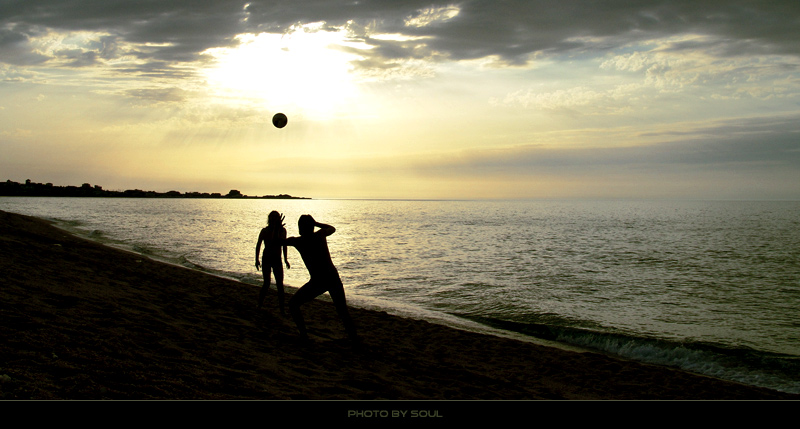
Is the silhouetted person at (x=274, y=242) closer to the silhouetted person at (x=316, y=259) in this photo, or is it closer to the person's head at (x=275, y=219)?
the person's head at (x=275, y=219)

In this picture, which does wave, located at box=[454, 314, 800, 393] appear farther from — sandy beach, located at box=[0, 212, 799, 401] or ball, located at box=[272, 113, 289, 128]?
ball, located at box=[272, 113, 289, 128]

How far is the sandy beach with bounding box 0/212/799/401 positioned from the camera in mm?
4734

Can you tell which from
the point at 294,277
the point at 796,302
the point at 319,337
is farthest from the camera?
the point at 294,277

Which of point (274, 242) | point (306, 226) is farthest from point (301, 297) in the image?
point (274, 242)

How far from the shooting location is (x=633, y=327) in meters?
12.4

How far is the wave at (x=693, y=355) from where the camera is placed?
8.93 m

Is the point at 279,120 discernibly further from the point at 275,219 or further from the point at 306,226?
the point at 306,226

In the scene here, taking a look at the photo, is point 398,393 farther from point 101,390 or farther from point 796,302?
point 796,302

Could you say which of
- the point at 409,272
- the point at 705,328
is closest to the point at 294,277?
the point at 409,272

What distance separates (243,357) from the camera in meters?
6.51

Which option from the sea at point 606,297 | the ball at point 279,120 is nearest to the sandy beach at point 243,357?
the sea at point 606,297

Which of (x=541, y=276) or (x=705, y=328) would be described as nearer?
(x=705, y=328)

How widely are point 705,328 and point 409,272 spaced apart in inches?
504

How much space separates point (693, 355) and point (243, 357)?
32.1 ft
